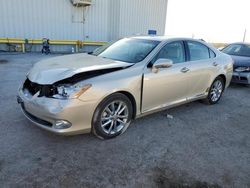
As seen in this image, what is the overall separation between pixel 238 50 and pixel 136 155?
23.4ft

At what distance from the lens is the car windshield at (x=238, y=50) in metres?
8.30

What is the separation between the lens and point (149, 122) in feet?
13.9

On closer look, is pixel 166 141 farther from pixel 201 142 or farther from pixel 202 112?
pixel 202 112

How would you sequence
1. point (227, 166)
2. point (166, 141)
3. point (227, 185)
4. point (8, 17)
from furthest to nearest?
point (8, 17) < point (166, 141) < point (227, 166) < point (227, 185)

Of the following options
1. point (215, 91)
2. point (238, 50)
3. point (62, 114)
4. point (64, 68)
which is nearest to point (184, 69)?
point (215, 91)

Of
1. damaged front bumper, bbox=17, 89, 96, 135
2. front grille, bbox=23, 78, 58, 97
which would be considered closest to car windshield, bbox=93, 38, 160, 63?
damaged front bumper, bbox=17, 89, 96, 135

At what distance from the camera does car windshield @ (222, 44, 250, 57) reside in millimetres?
8298

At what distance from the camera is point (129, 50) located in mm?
4242

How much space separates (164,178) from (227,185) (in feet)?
2.31

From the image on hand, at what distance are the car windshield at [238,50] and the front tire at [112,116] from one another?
6.36m

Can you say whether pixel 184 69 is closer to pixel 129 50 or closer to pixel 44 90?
pixel 129 50

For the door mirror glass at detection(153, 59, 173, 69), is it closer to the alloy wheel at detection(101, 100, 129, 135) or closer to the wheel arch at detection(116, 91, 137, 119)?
the wheel arch at detection(116, 91, 137, 119)

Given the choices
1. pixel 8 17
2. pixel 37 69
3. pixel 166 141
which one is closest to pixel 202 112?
pixel 166 141

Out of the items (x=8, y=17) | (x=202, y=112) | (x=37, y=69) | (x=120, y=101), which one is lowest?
(x=202, y=112)
